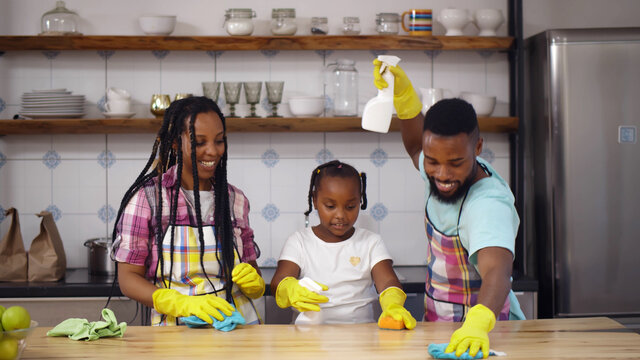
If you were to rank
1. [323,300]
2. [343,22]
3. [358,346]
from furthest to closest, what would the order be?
[343,22] → [323,300] → [358,346]

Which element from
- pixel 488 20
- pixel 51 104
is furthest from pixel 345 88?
pixel 51 104

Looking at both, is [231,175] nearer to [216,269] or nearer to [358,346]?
[216,269]

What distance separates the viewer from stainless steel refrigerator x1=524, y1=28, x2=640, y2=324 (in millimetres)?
2807

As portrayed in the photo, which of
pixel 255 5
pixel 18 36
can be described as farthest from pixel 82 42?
pixel 255 5

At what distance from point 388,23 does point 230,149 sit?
2.97 ft

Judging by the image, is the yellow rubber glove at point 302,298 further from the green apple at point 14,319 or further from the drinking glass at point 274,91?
the drinking glass at point 274,91

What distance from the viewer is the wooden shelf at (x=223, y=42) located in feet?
9.53

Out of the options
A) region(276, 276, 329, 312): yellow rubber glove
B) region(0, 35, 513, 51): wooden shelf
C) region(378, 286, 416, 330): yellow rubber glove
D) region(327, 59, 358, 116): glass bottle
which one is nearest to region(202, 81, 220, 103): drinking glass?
region(0, 35, 513, 51): wooden shelf

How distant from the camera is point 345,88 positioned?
306 cm

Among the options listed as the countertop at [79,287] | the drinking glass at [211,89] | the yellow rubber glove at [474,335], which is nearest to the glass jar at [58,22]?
the drinking glass at [211,89]

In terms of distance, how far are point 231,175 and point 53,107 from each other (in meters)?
0.82

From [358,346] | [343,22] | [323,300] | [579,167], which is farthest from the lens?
[343,22]

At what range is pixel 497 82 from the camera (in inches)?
126

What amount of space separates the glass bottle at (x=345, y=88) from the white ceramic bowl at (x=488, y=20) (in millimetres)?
589
